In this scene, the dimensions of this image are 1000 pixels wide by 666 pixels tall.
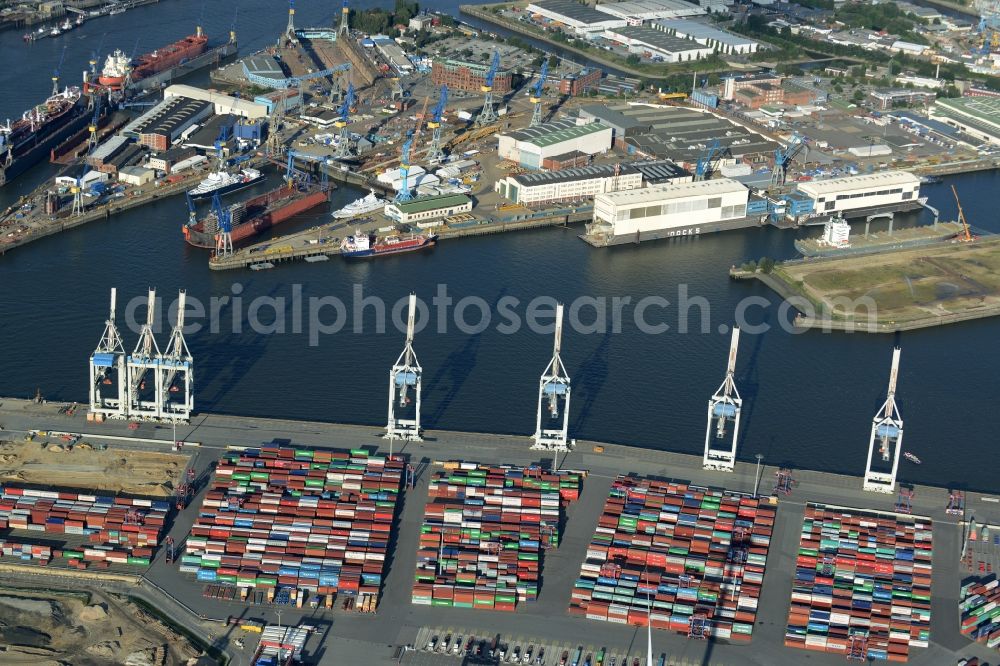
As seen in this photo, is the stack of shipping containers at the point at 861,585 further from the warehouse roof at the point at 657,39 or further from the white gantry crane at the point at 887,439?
the warehouse roof at the point at 657,39

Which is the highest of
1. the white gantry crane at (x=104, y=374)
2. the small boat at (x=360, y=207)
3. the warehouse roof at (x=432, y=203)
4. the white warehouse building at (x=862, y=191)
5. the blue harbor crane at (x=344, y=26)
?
the blue harbor crane at (x=344, y=26)

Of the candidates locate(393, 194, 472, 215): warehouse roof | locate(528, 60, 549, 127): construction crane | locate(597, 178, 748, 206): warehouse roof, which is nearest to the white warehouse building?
locate(597, 178, 748, 206): warehouse roof

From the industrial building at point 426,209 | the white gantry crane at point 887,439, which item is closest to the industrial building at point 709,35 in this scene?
the industrial building at point 426,209

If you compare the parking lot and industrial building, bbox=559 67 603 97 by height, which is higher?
industrial building, bbox=559 67 603 97

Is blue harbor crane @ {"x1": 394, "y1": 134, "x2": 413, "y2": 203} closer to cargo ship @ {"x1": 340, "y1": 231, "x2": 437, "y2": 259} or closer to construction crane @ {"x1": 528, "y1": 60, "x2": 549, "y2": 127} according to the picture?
cargo ship @ {"x1": 340, "y1": 231, "x2": 437, "y2": 259}

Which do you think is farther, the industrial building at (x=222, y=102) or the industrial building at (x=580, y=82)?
the industrial building at (x=580, y=82)

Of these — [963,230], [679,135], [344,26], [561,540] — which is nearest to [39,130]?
[344,26]
